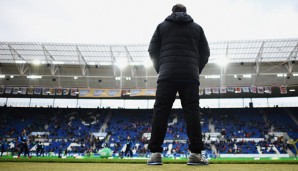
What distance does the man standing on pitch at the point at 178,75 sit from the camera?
3160 mm

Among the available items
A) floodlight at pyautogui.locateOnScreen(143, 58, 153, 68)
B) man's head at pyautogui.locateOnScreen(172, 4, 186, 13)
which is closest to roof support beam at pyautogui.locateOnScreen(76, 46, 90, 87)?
floodlight at pyautogui.locateOnScreen(143, 58, 153, 68)

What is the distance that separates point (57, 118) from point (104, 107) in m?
7.49

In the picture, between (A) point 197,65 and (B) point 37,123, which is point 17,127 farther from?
(A) point 197,65

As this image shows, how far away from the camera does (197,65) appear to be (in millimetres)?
3467

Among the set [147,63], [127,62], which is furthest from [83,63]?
[147,63]

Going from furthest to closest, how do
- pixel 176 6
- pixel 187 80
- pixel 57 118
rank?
pixel 57 118, pixel 176 6, pixel 187 80

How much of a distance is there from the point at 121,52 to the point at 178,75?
2329 cm

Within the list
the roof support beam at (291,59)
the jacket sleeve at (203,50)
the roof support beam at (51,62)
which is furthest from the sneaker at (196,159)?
the roof support beam at (291,59)

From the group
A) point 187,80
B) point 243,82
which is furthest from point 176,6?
point 243,82

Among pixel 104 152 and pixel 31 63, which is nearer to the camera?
pixel 104 152

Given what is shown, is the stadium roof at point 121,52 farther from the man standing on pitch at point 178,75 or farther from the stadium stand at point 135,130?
the man standing on pitch at point 178,75

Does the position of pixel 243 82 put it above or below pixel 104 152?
above

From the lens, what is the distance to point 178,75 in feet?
10.6

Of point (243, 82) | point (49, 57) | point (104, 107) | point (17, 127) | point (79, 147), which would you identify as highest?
point (49, 57)
